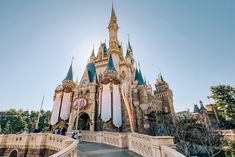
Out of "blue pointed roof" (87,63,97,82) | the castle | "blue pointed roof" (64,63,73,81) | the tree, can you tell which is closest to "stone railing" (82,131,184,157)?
the castle

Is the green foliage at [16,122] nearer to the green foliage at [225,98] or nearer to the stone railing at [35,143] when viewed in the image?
the stone railing at [35,143]

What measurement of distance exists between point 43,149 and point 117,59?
1074 inches

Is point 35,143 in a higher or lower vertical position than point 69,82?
lower

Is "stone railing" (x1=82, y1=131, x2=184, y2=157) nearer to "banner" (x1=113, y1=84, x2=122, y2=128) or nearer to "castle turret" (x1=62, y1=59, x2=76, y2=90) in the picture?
"banner" (x1=113, y1=84, x2=122, y2=128)

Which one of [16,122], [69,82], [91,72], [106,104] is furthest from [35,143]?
[16,122]

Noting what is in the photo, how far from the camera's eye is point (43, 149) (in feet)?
42.1

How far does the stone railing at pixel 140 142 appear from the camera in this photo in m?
5.34

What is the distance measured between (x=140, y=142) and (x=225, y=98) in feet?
98.9

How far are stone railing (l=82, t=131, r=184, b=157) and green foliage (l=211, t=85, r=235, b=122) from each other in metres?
27.2

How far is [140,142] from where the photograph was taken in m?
8.80

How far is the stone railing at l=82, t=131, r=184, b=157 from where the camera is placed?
17.5 ft

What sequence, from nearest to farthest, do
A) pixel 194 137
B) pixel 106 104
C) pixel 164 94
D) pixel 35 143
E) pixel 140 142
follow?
pixel 140 142 → pixel 35 143 → pixel 194 137 → pixel 106 104 → pixel 164 94

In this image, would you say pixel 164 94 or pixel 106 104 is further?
pixel 164 94

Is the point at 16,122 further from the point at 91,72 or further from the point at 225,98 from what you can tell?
Result: the point at 225,98
